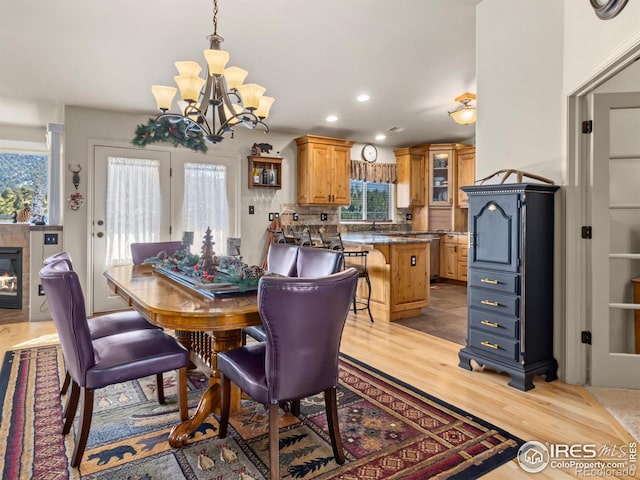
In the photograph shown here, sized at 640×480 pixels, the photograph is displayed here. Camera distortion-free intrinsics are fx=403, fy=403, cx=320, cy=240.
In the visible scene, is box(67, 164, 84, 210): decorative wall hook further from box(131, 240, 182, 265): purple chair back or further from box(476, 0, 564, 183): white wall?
Answer: box(476, 0, 564, 183): white wall

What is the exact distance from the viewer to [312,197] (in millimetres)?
6230

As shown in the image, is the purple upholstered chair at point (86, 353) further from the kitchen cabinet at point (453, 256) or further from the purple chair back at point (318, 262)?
the kitchen cabinet at point (453, 256)

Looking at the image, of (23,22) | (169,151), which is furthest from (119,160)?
(23,22)

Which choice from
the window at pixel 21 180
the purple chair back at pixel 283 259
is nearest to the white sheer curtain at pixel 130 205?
the window at pixel 21 180

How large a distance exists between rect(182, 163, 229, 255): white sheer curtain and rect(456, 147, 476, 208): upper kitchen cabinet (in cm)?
404

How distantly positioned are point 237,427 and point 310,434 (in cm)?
41

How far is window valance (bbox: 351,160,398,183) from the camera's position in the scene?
7.07m

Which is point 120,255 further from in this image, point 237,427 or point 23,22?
point 237,427

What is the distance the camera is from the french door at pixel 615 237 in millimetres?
2641

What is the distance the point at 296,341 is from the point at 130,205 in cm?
431

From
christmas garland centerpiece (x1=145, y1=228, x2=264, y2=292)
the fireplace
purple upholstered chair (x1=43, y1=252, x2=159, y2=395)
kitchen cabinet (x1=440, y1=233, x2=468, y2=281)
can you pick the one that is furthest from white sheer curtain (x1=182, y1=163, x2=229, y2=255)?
kitchen cabinet (x1=440, y1=233, x2=468, y2=281)

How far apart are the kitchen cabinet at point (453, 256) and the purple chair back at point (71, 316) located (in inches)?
240

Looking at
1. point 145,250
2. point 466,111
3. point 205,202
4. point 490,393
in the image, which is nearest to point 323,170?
point 205,202

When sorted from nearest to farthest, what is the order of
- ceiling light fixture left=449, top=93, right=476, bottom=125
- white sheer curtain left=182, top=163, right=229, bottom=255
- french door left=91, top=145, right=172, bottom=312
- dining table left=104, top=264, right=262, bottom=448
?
dining table left=104, top=264, right=262, bottom=448 < ceiling light fixture left=449, top=93, right=476, bottom=125 < french door left=91, top=145, right=172, bottom=312 < white sheer curtain left=182, top=163, right=229, bottom=255
